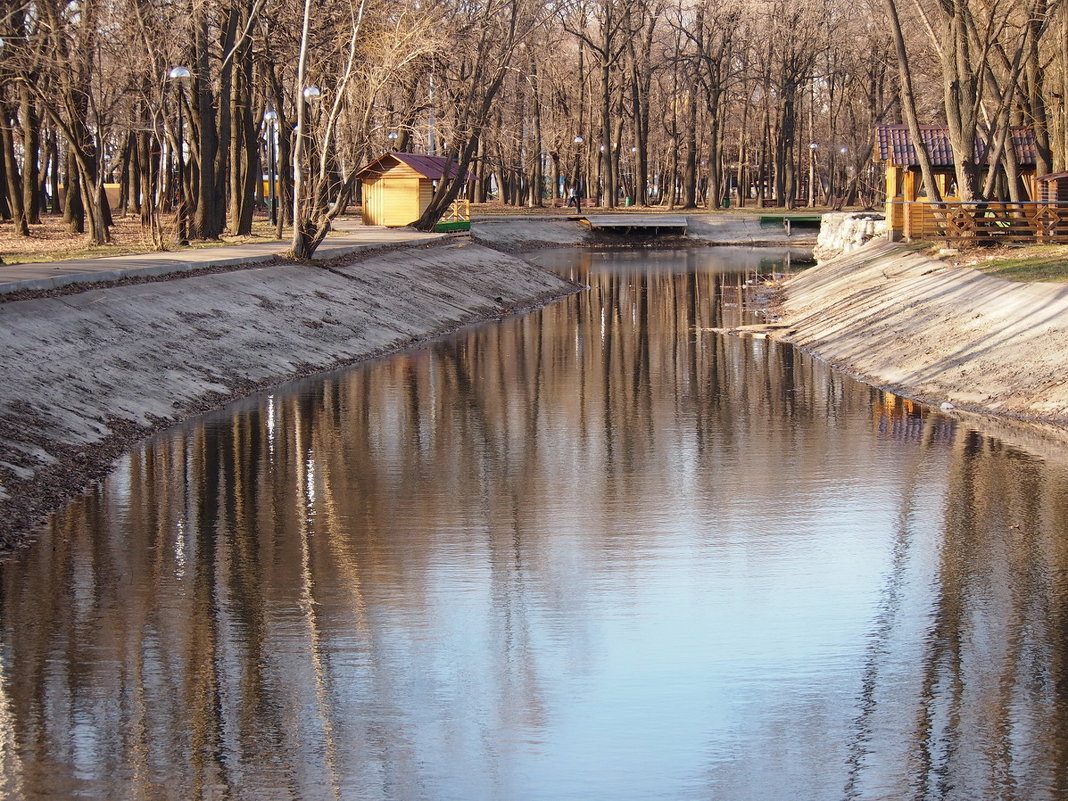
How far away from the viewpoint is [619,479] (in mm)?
17812

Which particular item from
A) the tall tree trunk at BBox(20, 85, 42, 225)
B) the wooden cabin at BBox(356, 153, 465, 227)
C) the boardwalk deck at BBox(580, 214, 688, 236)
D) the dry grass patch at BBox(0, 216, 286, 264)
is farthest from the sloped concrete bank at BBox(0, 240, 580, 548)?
the boardwalk deck at BBox(580, 214, 688, 236)

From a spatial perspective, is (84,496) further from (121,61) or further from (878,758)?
(121,61)

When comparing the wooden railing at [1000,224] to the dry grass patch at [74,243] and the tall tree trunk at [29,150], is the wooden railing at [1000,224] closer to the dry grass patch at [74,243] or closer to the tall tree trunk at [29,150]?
the dry grass patch at [74,243]

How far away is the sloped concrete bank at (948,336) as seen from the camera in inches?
901

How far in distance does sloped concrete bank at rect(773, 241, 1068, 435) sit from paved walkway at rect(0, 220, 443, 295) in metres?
14.1

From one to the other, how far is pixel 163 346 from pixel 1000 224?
80.3ft

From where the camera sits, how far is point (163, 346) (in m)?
25.0

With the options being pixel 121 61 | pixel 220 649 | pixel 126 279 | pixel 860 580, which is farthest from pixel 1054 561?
pixel 121 61

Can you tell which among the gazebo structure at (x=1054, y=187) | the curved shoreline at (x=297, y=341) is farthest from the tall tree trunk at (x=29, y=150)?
the gazebo structure at (x=1054, y=187)

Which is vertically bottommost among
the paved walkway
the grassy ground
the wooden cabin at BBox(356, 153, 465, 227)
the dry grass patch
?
the grassy ground

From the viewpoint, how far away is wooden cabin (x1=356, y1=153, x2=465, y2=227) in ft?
204

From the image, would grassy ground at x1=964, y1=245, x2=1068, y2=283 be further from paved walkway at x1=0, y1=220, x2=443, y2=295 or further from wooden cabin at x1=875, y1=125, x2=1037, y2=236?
paved walkway at x1=0, y1=220, x2=443, y2=295

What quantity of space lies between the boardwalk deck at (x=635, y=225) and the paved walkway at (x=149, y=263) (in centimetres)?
2946

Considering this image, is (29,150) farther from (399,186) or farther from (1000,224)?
(1000,224)
